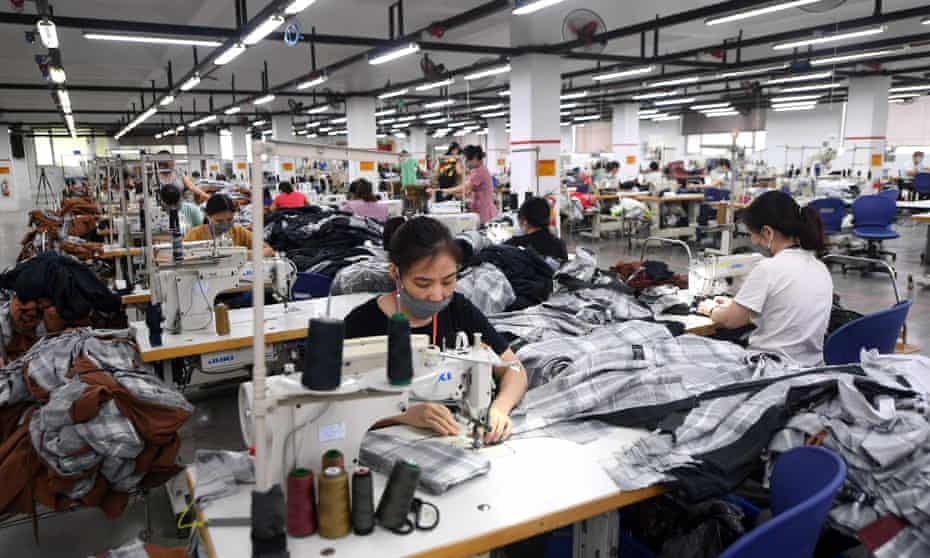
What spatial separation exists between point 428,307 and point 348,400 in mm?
584

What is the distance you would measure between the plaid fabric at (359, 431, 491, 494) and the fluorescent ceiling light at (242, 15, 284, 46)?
526 centimetres

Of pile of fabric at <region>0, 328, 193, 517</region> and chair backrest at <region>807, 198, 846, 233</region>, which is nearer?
pile of fabric at <region>0, 328, 193, 517</region>

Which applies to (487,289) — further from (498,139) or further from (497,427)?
(498,139)

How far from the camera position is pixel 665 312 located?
3479 mm

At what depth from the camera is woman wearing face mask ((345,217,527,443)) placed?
1810 mm

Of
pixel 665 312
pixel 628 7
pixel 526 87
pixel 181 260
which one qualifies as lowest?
pixel 665 312

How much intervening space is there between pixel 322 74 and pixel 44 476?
9.04 meters

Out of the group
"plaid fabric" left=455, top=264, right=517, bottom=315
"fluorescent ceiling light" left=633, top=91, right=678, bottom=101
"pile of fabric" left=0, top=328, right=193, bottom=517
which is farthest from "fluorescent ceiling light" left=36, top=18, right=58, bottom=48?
"fluorescent ceiling light" left=633, top=91, right=678, bottom=101

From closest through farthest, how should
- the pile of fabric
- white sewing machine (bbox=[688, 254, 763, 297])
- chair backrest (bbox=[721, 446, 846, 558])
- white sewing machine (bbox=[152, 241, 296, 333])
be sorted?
chair backrest (bbox=[721, 446, 846, 558]) → the pile of fabric → white sewing machine (bbox=[152, 241, 296, 333]) → white sewing machine (bbox=[688, 254, 763, 297])

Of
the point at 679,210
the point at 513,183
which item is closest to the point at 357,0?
the point at 513,183

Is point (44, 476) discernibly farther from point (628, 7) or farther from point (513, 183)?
point (513, 183)

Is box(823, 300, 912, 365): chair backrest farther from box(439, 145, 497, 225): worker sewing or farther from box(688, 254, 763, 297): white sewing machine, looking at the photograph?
box(439, 145, 497, 225): worker sewing

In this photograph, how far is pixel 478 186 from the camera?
7.50 m

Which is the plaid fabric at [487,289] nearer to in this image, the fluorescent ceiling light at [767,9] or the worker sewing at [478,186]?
the worker sewing at [478,186]
